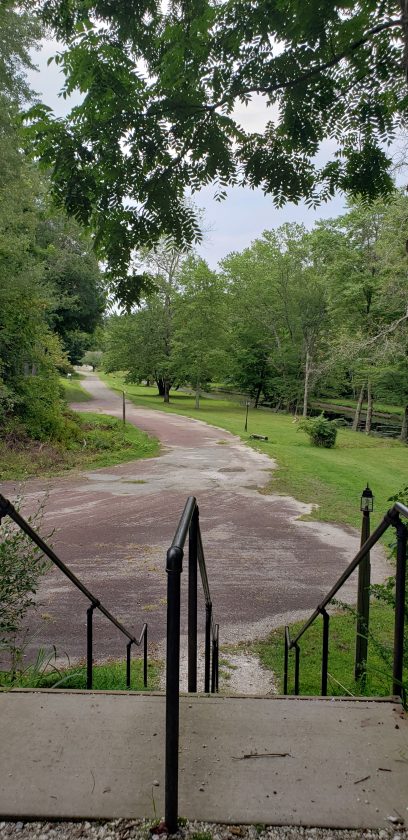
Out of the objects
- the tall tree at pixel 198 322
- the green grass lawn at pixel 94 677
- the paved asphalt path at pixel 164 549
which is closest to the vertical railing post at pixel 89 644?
the green grass lawn at pixel 94 677

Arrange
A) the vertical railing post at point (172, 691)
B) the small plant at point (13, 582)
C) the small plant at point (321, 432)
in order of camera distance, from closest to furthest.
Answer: the vertical railing post at point (172, 691) < the small plant at point (13, 582) < the small plant at point (321, 432)

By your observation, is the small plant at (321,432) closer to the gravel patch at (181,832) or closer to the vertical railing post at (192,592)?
the vertical railing post at (192,592)

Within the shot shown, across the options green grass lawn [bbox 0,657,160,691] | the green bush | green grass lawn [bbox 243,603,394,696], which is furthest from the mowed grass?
the green bush

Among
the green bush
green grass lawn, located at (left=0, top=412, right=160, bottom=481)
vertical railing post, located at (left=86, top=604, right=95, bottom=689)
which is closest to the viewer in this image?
vertical railing post, located at (left=86, top=604, right=95, bottom=689)

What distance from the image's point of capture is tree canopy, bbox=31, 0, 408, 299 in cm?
321

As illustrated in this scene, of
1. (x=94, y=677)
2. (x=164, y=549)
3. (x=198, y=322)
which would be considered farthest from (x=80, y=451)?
(x=198, y=322)

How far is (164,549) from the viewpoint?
24.8 feet

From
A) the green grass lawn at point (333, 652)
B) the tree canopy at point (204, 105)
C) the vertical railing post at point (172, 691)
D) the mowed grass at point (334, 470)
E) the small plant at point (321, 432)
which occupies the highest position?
the tree canopy at point (204, 105)

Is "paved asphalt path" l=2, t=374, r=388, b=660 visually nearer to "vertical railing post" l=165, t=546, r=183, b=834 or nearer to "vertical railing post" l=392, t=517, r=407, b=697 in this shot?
"vertical railing post" l=392, t=517, r=407, b=697

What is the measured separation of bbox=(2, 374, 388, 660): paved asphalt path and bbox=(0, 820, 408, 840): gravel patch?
343 cm

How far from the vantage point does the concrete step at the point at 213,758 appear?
1.46 m

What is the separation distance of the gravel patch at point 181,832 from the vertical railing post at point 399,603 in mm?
678

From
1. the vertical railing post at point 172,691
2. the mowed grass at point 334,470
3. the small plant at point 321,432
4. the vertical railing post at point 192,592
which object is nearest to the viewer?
the vertical railing post at point 172,691

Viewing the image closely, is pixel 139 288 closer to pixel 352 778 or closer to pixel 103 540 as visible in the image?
pixel 352 778
